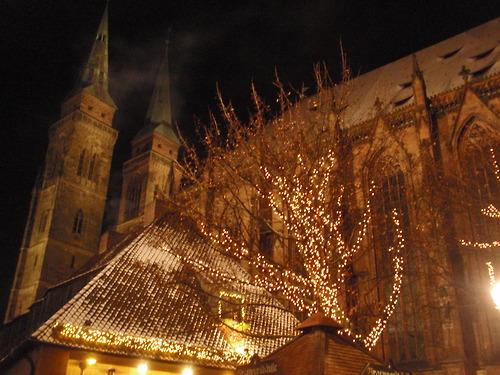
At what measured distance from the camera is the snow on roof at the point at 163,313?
38.0 ft

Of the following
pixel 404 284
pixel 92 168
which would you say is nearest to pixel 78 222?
pixel 92 168

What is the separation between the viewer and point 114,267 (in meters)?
13.5

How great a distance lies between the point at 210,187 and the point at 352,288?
22.5 feet

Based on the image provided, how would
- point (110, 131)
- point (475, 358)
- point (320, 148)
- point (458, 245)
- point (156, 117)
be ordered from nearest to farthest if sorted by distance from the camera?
point (320, 148) < point (475, 358) < point (458, 245) < point (110, 131) < point (156, 117)

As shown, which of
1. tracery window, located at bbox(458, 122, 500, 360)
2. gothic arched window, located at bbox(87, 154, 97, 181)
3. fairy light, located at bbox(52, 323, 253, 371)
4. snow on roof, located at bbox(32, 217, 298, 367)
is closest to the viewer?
fairy light, located at bbox(52, 323, 253, 371)

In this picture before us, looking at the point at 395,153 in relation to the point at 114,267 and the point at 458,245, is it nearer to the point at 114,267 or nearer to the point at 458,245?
the point at 458,245

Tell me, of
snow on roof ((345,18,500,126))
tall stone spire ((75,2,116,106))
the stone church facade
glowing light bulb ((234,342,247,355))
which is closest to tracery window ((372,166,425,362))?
the stone church facade

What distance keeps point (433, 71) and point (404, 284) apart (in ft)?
40.8

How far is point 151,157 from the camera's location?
5222cm

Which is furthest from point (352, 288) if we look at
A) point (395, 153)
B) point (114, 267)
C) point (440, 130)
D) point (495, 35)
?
point (495, 35)

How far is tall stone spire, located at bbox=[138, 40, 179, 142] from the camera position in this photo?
5519 centimetres

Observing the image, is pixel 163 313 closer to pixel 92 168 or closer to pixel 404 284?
pixel 404 284

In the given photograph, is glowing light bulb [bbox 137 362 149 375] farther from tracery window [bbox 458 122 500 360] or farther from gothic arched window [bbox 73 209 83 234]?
gothic arched window [bbox 73 209 83 234]

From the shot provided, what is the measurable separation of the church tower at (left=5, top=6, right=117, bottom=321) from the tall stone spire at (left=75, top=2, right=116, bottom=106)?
0.10 meters
